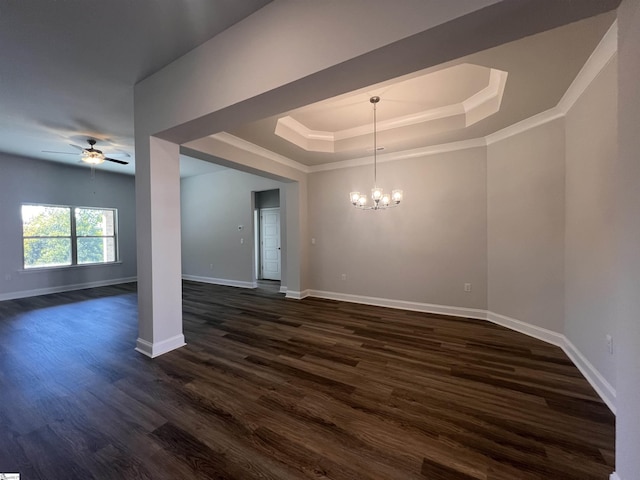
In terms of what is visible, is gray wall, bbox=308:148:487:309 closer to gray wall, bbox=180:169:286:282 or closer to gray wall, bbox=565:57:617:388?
gray wall, bbox=565:57:617:388

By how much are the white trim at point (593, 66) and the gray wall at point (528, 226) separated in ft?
1.06

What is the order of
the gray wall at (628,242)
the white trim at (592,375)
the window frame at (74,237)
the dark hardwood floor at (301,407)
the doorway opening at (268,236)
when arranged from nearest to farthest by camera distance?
the gray wall at (628,242) → the dark hardwood floor at (301,407) → the white trim at (592,375) → the window frame at (74,237) → the doorway opening at (268,236)

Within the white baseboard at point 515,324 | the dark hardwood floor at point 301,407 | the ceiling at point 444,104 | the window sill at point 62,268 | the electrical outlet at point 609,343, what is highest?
the ceiling at point 444,104

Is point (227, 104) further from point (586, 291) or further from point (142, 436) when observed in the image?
point (586, 291)

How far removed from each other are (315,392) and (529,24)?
271cm

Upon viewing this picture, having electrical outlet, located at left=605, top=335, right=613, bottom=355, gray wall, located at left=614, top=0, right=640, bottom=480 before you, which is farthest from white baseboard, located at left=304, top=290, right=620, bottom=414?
gray wall, located at left=614, top=0, right=640, bottom=480

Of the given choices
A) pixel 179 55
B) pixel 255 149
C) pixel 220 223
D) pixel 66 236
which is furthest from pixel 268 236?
pixel 179 55

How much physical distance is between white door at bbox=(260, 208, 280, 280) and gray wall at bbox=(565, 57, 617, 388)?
6.01m

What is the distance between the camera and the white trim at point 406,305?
12.3 ft

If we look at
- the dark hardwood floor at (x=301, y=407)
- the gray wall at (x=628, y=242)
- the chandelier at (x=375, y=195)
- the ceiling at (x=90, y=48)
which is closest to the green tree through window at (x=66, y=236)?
the ceiling at (x=90, y=48)

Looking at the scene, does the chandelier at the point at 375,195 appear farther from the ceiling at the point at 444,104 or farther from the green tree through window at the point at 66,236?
the green tree through window at the point at 66,236

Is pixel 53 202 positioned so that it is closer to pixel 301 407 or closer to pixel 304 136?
pixel 304 136

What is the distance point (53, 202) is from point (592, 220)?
9119mm

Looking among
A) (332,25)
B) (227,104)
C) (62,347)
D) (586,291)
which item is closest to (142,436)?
(62,347)
